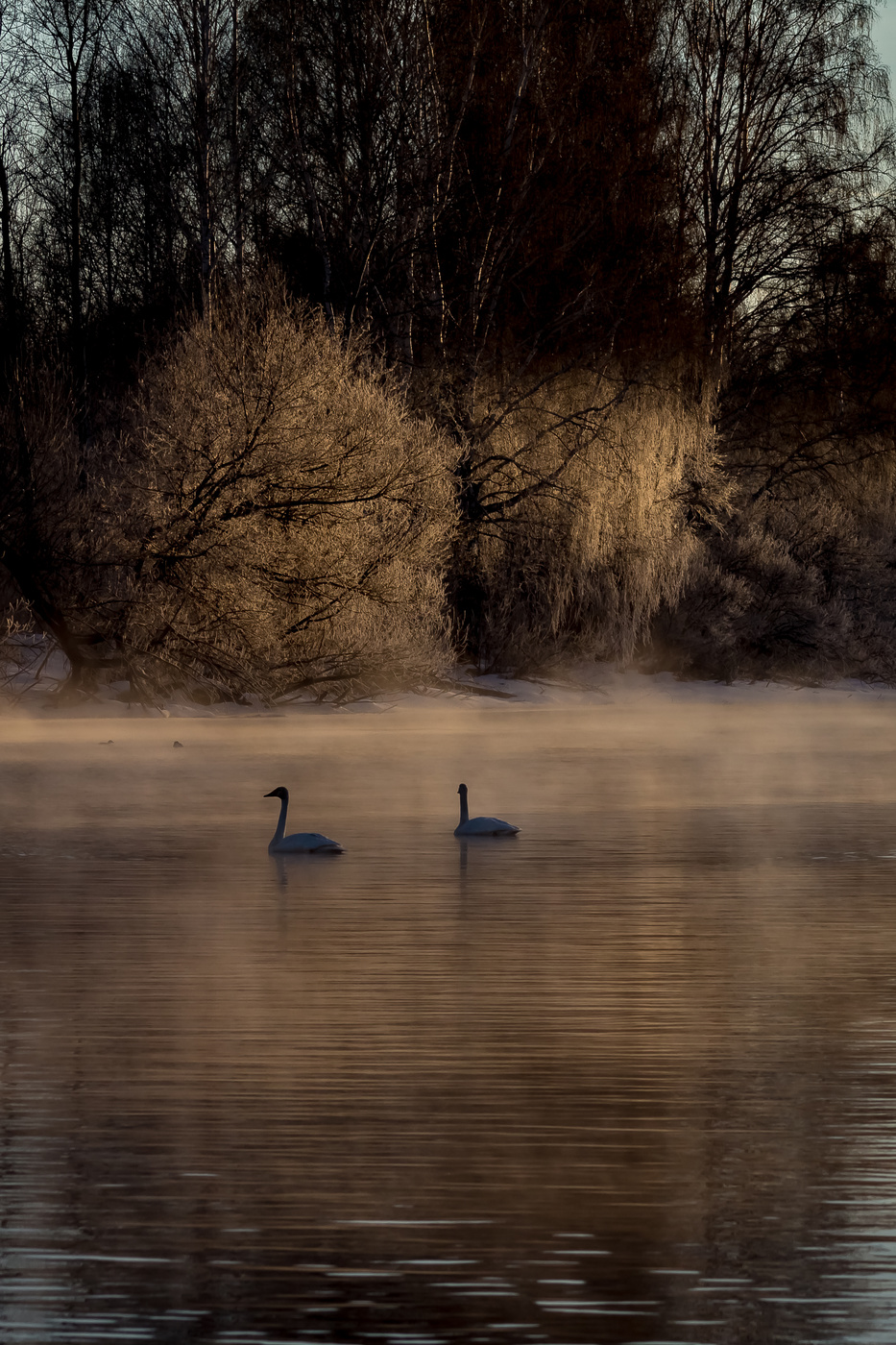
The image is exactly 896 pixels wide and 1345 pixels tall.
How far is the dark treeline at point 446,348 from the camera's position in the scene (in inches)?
1174

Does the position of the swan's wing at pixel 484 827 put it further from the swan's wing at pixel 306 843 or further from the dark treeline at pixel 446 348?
the dark treeline at pixel 446 348

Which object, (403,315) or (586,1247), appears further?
(403,315)

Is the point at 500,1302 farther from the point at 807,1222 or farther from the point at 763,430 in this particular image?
the point at 763,430

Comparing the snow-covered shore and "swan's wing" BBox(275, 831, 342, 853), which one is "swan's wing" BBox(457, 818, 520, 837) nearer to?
"swan's wing" BBox(275, 831, 342, 853)

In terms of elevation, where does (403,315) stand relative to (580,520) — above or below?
above

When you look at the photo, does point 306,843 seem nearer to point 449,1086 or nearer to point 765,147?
point 449,1086

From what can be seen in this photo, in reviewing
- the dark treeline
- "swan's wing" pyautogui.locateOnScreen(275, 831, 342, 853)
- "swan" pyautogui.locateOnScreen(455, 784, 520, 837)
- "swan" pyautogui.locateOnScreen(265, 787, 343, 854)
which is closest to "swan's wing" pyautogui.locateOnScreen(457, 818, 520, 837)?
"swan" pyautogui.locateOnScreen(455, 784, 520, 837)

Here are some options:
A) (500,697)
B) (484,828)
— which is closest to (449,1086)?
(484,828)

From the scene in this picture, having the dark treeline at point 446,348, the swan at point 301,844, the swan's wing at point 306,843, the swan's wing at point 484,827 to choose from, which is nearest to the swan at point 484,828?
the swan's wing at point 484,827

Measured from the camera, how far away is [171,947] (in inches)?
442

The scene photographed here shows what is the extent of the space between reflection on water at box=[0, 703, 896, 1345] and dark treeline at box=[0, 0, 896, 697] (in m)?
12.6

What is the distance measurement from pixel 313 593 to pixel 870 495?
19.3 metres

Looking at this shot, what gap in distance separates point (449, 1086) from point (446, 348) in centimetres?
3030

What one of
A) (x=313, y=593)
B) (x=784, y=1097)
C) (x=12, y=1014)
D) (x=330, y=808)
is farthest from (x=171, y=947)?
(x=313, y=593)
